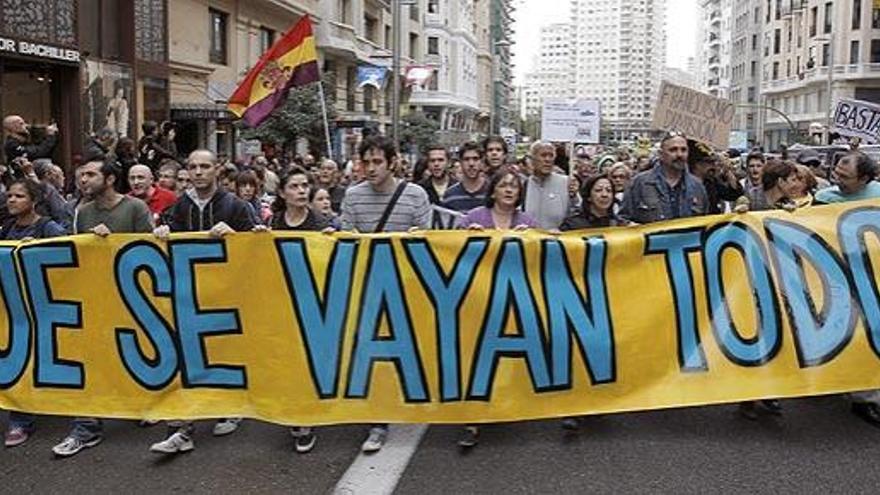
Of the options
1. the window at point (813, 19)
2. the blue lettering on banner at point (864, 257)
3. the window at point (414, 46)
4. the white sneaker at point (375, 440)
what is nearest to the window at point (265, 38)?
the white sneaker at point (375, 440)

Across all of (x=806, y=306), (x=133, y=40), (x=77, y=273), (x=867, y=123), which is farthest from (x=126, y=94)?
(x=806, y=306)

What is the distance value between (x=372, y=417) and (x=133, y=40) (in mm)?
16350

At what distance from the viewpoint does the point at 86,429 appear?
5.22 m

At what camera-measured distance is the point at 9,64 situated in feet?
53.7

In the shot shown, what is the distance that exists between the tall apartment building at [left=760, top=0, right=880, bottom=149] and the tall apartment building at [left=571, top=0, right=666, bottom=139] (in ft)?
300

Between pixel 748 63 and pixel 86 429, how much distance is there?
106894mm

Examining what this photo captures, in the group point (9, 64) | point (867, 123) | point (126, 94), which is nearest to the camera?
point (867, 123)

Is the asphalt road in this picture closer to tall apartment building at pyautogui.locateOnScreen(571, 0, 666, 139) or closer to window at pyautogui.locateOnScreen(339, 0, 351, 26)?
window at pyautogui.locateOnScreen(339, 0, 351, 26)

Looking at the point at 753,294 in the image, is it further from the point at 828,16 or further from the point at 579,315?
the point at 828,16

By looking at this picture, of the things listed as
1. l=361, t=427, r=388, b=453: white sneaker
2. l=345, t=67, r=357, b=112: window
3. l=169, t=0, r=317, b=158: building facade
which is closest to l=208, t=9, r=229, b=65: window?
l=169, t=0, r=317, b=158: building facade

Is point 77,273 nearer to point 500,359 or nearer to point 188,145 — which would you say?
point 500,359

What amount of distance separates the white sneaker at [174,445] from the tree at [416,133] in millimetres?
32988

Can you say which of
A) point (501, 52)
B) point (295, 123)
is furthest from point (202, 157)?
point (501, 52)

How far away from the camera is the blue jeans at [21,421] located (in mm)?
5355
